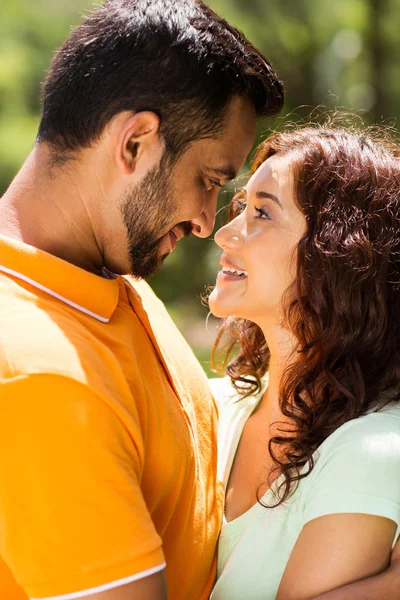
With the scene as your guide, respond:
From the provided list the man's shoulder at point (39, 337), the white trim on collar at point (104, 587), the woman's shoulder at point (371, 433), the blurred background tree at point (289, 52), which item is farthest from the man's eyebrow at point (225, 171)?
the blurred background tree at point (289, 52)

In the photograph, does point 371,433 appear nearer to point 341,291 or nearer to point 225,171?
point 341,291

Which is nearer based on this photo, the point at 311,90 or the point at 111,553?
the point at 111,553

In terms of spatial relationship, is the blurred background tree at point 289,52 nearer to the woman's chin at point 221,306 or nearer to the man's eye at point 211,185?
the woman's chin at point 221,306

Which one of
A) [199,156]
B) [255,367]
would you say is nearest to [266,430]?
[255,367]

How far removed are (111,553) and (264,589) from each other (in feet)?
1.95

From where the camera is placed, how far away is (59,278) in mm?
1532

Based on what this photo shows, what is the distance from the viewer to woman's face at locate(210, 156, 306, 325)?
198 cm

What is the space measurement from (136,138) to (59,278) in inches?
13.5

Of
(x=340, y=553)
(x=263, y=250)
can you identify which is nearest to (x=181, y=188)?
(x=263, y=250)

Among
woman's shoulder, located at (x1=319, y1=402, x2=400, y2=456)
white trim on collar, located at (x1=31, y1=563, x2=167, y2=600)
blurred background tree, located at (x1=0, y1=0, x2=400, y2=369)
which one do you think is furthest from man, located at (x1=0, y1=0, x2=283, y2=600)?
blurred background tree, located at (x1=0, y1=0, x2=400, y2=369)

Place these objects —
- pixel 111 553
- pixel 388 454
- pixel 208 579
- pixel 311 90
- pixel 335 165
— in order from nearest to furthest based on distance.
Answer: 1. pixel 111 553
2. pixel 388 454
3. pixel 208 579
4. pixel 335 165
5. pixel 311 90

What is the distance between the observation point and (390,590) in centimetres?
157

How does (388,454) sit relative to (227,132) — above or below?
below

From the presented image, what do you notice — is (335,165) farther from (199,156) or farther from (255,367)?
(255,367)
